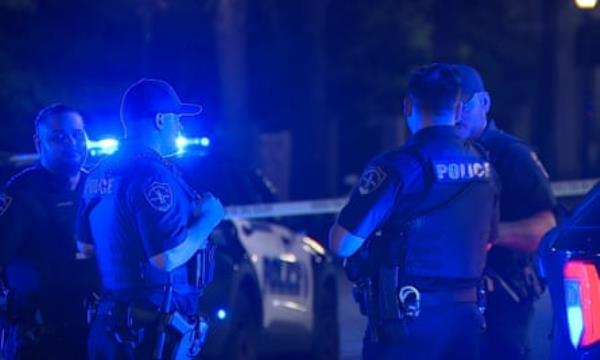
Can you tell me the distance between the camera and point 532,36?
109 ft

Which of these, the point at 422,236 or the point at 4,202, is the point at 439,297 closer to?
the point at 422,236

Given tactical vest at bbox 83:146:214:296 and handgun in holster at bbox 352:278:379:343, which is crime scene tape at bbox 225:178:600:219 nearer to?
handgun in holster at bbox 352:278:379:343

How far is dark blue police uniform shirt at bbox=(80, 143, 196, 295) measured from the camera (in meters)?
5.48

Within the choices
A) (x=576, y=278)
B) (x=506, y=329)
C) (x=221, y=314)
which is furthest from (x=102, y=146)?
(x=576, y=278)

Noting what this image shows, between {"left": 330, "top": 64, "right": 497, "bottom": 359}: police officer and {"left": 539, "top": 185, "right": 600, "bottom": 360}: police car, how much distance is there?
324 millimetres

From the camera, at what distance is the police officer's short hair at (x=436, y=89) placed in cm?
538

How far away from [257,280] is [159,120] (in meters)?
3.43

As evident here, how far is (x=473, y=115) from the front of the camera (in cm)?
638

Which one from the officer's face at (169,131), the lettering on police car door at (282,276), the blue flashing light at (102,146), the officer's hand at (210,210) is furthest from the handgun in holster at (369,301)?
the lettering on police car door at (282,276)

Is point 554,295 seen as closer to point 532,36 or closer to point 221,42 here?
point 221,42

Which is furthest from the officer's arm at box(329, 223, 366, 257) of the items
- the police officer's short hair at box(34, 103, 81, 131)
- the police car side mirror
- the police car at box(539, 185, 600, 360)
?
the police car side mirror

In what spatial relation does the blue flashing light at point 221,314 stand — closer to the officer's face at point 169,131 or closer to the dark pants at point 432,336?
the officer's face at point 169,131

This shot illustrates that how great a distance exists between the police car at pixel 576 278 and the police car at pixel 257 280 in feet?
7.85

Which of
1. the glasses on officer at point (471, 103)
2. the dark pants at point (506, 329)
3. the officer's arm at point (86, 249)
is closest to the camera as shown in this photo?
the officer's arm at point (86, 249)
